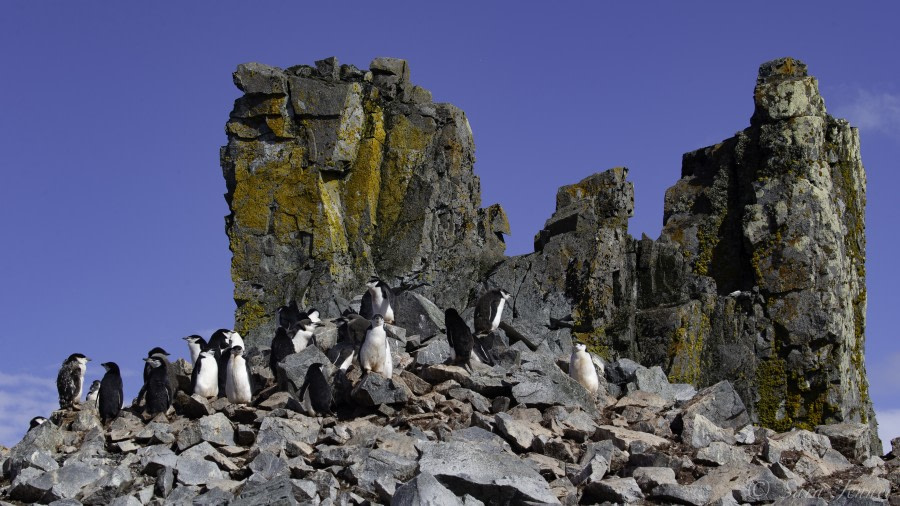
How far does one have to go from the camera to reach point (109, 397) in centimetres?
2130

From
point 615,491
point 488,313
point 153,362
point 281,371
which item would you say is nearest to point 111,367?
point 153,362

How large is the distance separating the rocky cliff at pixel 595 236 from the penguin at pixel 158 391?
340 inches

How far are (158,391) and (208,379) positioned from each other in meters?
1.17

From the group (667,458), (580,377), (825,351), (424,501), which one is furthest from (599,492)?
(825,351)

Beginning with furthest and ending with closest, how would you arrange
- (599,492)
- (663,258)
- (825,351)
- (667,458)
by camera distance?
(663,258) < (825,351) < (667,458) < (599,492)

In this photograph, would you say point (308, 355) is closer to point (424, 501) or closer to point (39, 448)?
point (39, 448)

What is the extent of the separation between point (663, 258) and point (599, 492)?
16244 mm

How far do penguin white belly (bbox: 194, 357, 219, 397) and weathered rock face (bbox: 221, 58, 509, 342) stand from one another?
8956mm

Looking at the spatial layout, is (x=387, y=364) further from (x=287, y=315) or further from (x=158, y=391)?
(x=287, y=315)

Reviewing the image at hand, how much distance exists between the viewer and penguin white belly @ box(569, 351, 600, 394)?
2139 centimetres

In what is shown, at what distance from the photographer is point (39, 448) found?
19062 millimetres

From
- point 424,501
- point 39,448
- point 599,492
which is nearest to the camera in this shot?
point 424,501

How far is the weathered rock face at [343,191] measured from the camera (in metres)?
31.9

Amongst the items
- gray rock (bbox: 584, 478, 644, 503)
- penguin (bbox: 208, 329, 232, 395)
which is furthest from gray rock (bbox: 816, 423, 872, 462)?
penguin (bbox: 208, 329, 232, 395)
